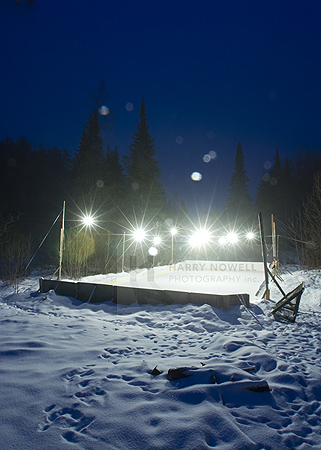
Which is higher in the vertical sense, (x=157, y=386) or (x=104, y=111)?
(x=104, y=111)

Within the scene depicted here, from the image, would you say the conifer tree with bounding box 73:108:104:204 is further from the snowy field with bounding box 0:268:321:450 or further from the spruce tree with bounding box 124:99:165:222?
the snowy field with bounding box 0:268:321:450

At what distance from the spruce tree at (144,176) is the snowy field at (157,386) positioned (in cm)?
2266

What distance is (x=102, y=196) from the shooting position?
25328mm

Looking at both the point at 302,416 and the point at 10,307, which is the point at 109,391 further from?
the point at 10,307

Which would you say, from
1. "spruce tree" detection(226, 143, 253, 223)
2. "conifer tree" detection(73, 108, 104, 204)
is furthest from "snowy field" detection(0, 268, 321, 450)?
"spruce tree" detection(226, 143, 253, 223)

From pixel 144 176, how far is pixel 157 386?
26597 mm

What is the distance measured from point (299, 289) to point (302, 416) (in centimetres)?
459

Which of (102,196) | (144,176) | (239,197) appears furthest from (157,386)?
(239,197)

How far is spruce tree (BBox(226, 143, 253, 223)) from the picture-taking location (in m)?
39.5

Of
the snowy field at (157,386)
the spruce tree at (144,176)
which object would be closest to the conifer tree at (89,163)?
the spruce tree at (144,176)

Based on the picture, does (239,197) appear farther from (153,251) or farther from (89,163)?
(89,163)

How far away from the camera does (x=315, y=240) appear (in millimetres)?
13289

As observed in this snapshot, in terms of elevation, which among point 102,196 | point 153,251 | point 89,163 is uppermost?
point 89,163

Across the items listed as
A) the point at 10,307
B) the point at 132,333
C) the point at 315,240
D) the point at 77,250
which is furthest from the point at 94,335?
the point at 315,240
